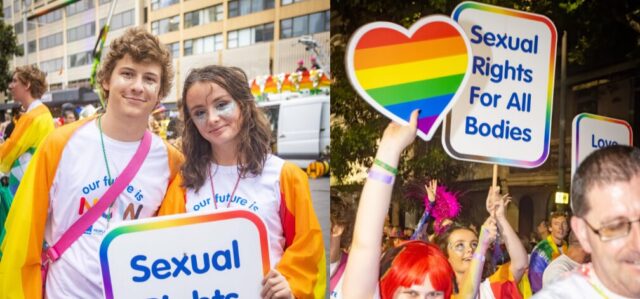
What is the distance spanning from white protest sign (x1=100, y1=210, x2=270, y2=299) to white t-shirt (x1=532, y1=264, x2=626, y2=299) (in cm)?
112

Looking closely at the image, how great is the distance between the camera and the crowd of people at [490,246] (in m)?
2.78

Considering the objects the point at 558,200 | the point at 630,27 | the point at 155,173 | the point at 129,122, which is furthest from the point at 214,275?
the point at 630,27

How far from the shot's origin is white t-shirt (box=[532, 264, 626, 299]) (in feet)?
8.75

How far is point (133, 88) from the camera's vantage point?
2.62m

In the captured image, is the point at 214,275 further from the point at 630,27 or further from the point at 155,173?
the point at 630,27

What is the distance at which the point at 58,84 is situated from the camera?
2904 millimetres

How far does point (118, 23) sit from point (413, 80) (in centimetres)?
123

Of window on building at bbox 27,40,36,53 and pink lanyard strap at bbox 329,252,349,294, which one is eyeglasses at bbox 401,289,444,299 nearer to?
pink lanyard strap at bbox 329,252,349,294

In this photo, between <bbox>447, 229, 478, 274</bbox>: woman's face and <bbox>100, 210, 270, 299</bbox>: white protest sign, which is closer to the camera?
<bbox>100, 210, 270, 299</bbox>: white protest sign

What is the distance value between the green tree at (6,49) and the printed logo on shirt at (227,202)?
101cm

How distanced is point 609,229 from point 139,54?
6.45 ft

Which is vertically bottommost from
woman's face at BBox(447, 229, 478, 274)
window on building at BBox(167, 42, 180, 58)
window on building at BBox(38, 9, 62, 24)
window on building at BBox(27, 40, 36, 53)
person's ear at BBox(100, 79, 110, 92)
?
woman's face at BBox(447, 229, 478, 274)

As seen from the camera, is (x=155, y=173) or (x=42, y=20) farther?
(x=42, y=20)

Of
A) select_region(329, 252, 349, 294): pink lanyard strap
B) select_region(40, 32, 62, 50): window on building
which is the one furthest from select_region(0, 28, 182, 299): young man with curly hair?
select_region(329, 252, 349, 294): pink lanyard strap
